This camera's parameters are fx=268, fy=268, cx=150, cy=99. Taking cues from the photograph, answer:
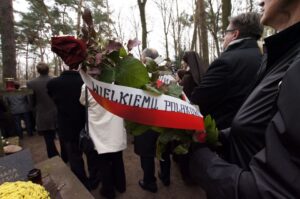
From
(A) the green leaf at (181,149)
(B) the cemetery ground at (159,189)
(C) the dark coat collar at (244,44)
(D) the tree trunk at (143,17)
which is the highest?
(D) the tree trunk at (143,17)

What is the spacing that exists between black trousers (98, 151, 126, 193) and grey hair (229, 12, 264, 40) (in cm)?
216

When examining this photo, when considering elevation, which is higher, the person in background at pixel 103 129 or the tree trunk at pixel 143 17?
the tree trunk at pixel 143 17

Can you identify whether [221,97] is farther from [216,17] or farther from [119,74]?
[216,17]

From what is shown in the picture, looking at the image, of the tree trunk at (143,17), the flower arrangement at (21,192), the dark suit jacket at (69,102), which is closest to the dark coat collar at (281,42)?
the flower arrangement at (21,192)

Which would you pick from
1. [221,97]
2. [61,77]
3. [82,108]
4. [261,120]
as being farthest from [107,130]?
[261,120]

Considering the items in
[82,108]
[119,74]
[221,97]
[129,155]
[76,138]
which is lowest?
[129,155]

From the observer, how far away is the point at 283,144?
0.71m

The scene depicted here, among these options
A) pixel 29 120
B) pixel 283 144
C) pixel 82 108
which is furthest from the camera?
pixel 29 120

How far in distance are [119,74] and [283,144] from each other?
60 cm

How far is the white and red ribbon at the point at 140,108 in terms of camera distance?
1.00 metres

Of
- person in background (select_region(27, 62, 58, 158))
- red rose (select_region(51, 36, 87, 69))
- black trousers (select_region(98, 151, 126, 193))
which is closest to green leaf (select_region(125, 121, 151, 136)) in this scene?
red rose (select_region(51, 36, 87, 69))

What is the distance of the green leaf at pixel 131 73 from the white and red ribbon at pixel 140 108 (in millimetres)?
27

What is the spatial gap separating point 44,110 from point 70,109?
70.5 inches

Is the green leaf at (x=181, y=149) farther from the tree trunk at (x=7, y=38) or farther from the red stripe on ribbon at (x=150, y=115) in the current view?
the tree trunk at (x=7, y=38)
